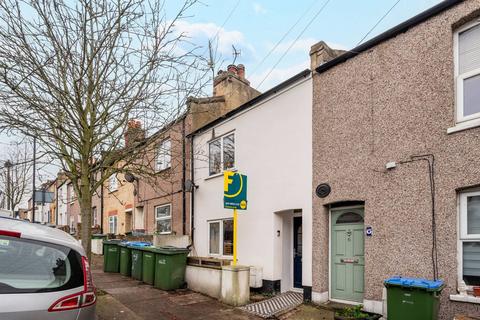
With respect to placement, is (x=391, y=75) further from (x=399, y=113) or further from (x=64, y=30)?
(x=64, y=30)

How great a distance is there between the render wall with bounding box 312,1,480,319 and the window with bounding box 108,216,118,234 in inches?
596

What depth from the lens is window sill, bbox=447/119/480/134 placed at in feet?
19.6

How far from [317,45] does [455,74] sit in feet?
11.3

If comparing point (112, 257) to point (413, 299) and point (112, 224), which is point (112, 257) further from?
point (413, 299)

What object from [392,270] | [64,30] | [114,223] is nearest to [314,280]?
[392,270]

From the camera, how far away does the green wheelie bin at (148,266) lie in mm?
11008

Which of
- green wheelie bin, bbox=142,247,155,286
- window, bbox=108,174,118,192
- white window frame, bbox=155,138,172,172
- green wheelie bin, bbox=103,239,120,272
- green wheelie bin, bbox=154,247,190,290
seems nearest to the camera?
white window frame, bbox=155,138,172,172

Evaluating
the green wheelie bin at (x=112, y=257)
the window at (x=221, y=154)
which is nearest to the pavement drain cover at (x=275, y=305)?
the window at (x=221, y=154)

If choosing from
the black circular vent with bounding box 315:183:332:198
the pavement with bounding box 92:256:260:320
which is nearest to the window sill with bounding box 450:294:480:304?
the black circular vent with bounding box 315:183:332:198

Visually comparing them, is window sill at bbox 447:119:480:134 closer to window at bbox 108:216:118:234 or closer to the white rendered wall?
the white rendered wall

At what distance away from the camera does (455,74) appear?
21.1 feet

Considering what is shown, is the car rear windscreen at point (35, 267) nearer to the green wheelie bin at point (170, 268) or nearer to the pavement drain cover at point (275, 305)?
the pavement drain cover at point (275, 305)

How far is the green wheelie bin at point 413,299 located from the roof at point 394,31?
4578mm

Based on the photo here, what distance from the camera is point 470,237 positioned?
6000mm
